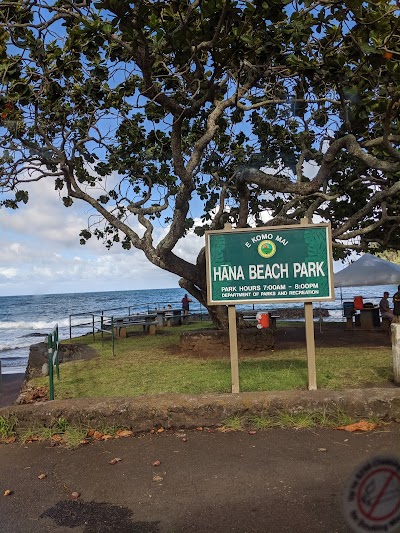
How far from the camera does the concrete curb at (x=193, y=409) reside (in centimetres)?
571

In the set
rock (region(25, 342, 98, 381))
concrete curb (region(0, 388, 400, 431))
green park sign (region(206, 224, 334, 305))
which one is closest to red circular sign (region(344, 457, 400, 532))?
concrete curb (region(0, 388, 400, 431))

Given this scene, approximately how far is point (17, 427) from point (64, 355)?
21.8 feet

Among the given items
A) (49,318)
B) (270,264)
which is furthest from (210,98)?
(49,318)

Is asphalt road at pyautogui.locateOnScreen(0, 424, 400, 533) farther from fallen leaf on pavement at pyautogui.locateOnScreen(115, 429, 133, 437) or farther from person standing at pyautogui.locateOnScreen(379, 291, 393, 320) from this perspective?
person standing at pyautogui.locateOnScreen(379, 291, 393, 320)

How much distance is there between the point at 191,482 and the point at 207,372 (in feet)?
14.2

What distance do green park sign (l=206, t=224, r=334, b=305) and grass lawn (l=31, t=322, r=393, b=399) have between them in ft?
4.39

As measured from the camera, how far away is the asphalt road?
11.6 feet

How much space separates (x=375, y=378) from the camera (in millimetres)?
7469

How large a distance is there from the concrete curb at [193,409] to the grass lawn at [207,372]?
3.70 ft

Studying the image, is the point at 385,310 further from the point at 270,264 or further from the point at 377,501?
the point at 377,501

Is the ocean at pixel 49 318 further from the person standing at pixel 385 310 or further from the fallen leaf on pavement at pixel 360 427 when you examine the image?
the fallen leaf on pavement at pixel 360 427

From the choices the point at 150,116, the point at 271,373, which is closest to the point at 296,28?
the point at 150,116

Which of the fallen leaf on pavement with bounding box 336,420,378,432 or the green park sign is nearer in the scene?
the fallen leaf on pavement with bounding box 336,420,378,432

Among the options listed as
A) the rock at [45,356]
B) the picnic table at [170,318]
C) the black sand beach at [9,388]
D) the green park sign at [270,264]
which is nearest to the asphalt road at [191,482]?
the green park sign at [270,264]
